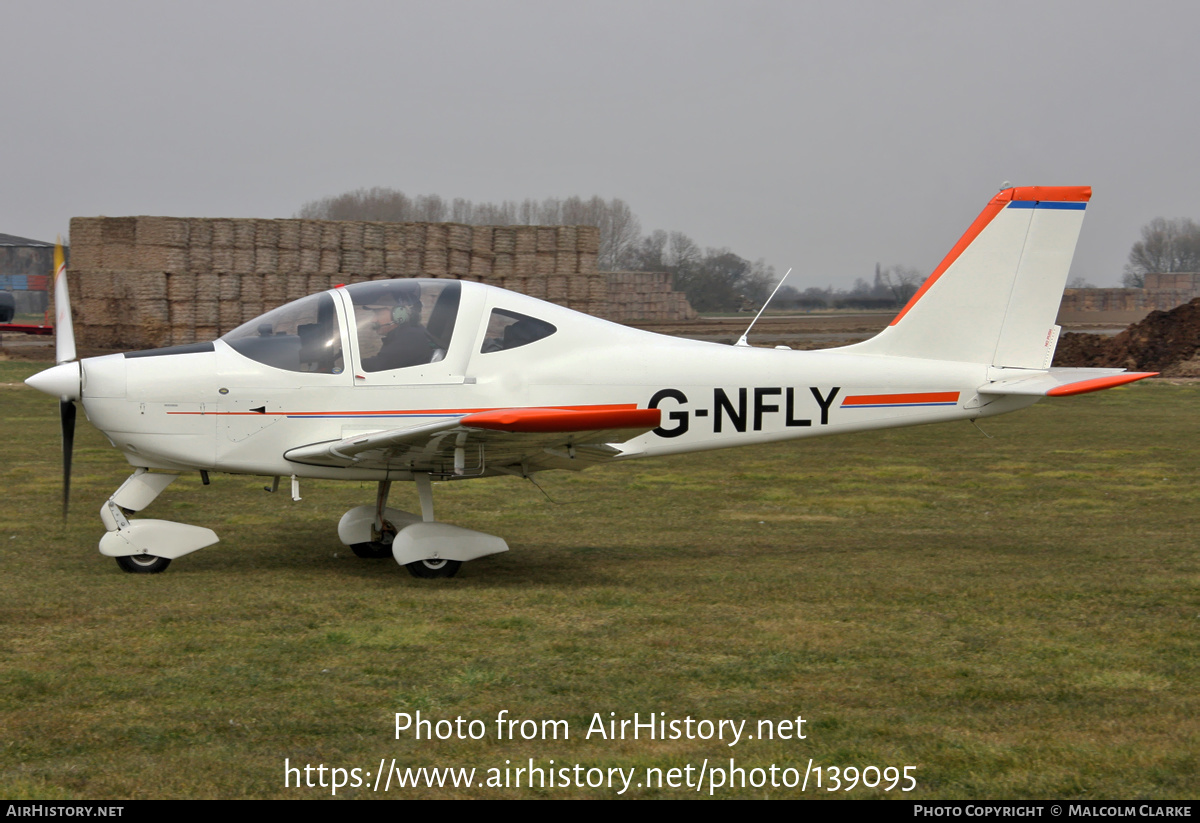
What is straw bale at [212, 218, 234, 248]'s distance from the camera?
26109 mm

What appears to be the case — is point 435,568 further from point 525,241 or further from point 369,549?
point 525,241

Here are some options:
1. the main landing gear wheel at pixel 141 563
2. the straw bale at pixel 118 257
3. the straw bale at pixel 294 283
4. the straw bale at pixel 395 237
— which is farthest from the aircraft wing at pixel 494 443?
the straw bale at pixel 118 257

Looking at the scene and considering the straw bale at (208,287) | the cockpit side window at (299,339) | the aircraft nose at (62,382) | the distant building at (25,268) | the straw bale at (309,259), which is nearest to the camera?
the aircraft nose at (62,382)

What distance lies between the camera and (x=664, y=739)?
174 inches

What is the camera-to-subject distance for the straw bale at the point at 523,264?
27.2m

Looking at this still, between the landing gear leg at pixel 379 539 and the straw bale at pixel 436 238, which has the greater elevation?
the straw bale at pixel 436 238

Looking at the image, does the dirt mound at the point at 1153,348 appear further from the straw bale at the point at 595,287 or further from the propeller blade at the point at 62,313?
the propeller blade at the point at 62,313

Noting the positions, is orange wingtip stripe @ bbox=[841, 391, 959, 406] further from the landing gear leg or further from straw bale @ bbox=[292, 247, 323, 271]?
straw bale @ bbox=[292, 247, 323, 271]

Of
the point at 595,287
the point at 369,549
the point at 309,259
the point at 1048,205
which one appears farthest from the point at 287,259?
the point at 1048,205

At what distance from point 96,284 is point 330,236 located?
5687mm

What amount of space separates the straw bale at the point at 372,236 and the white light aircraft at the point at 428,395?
18948 mm

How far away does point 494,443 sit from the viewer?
707cm

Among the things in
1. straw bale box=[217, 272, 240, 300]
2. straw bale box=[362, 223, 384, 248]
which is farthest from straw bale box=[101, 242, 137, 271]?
straw bale box=[362, 223, 384, 248]

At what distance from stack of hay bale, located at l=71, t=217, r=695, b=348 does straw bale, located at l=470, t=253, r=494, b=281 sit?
0.02 meters
